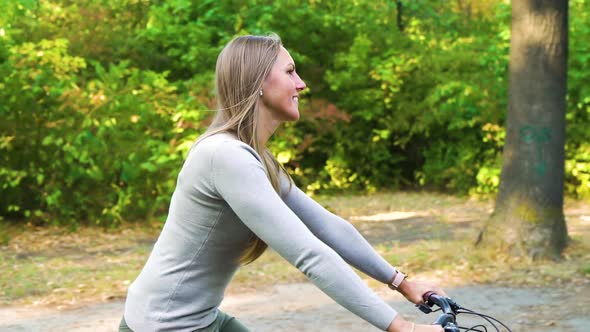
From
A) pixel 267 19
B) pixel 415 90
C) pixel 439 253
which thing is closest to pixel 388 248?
pixel 439 253

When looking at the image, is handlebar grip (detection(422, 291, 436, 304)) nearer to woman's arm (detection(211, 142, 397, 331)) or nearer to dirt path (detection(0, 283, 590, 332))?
woman's arm (detection(211, 142, 397, 331))

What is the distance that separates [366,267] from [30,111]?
943cm

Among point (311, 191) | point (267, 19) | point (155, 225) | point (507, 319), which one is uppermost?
point (267, 19)

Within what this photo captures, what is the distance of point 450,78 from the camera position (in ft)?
51.4

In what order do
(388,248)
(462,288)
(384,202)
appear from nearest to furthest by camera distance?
(462,288) → (388,248) → (384,202)

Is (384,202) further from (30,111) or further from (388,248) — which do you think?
(30,111)

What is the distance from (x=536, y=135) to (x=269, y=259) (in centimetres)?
308

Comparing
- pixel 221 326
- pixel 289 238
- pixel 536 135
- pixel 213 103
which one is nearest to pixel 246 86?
pixel 289 238

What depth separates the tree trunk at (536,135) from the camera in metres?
8.92

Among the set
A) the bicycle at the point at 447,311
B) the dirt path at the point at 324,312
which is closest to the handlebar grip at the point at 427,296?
the bicycle at the point at 447,311

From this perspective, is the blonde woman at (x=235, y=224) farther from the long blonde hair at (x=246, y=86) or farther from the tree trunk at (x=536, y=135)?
the tree trunk at (x=536, y=135)

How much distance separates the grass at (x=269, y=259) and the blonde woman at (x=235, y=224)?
17.5ft

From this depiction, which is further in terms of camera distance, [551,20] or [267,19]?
[267,19]

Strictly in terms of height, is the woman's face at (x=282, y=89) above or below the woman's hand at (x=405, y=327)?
above
